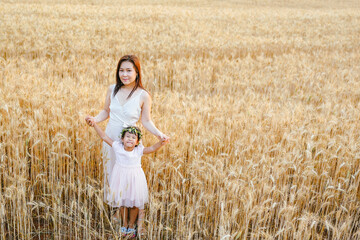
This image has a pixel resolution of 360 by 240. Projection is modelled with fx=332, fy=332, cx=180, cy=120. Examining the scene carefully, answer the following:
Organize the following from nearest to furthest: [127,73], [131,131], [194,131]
Answer: [131,131]
[127,73]
[194,131]

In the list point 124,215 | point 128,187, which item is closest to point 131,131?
point 128,187

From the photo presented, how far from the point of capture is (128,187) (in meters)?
2.64

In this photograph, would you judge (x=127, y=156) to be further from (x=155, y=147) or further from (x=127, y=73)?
(x=127, y=73)

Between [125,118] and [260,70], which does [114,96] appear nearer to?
A: [125,118]

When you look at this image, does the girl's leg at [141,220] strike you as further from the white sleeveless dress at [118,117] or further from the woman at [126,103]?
the white sleeveless dress at [118,117]

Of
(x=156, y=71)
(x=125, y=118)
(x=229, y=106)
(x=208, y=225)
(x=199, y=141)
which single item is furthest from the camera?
(x=156, y=71)

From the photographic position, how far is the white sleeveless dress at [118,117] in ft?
9.45

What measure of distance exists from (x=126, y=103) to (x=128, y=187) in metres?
0.72

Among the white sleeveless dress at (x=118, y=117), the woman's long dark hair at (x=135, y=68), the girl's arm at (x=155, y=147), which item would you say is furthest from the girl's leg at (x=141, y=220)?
the woman's long dark hair at (x=135, y=68)

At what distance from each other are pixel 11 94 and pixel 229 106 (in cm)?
288

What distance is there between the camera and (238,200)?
8.95ft

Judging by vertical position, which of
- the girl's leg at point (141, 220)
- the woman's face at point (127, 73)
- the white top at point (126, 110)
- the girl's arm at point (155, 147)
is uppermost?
the woman's face at point (127, 73)

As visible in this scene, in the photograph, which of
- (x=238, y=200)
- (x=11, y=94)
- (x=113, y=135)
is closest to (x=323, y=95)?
(x=238, y=200)

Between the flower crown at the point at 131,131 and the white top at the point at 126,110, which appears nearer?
the flower crown at the point at 131,131
